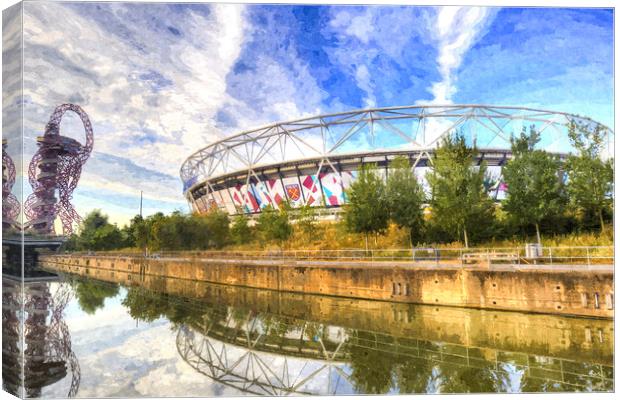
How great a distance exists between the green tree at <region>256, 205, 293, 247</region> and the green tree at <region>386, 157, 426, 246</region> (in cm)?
1034

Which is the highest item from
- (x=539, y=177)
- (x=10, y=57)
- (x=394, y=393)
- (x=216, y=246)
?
(x=10, y=57)

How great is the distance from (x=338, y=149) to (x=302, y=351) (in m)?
27.5

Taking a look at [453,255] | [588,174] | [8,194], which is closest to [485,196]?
[453,255]

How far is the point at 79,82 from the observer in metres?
12.2

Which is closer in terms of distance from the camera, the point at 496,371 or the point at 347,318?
the point at 496,371

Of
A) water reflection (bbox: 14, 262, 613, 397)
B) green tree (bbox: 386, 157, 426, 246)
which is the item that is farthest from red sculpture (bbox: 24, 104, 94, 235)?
green tree (bbox: 386, 157, 426, 246)

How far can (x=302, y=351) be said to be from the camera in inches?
518

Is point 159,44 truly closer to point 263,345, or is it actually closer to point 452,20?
point 452,20

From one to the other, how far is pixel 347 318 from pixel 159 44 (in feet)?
37.1

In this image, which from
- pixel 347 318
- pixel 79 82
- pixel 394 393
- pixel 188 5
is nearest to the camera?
pixel 394 393

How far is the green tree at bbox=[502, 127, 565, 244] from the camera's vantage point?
67.4 feet

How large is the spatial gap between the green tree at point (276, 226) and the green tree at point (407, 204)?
10.3 meters

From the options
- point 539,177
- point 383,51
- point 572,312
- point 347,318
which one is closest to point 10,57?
point 383,51

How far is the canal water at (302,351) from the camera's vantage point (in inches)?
388
